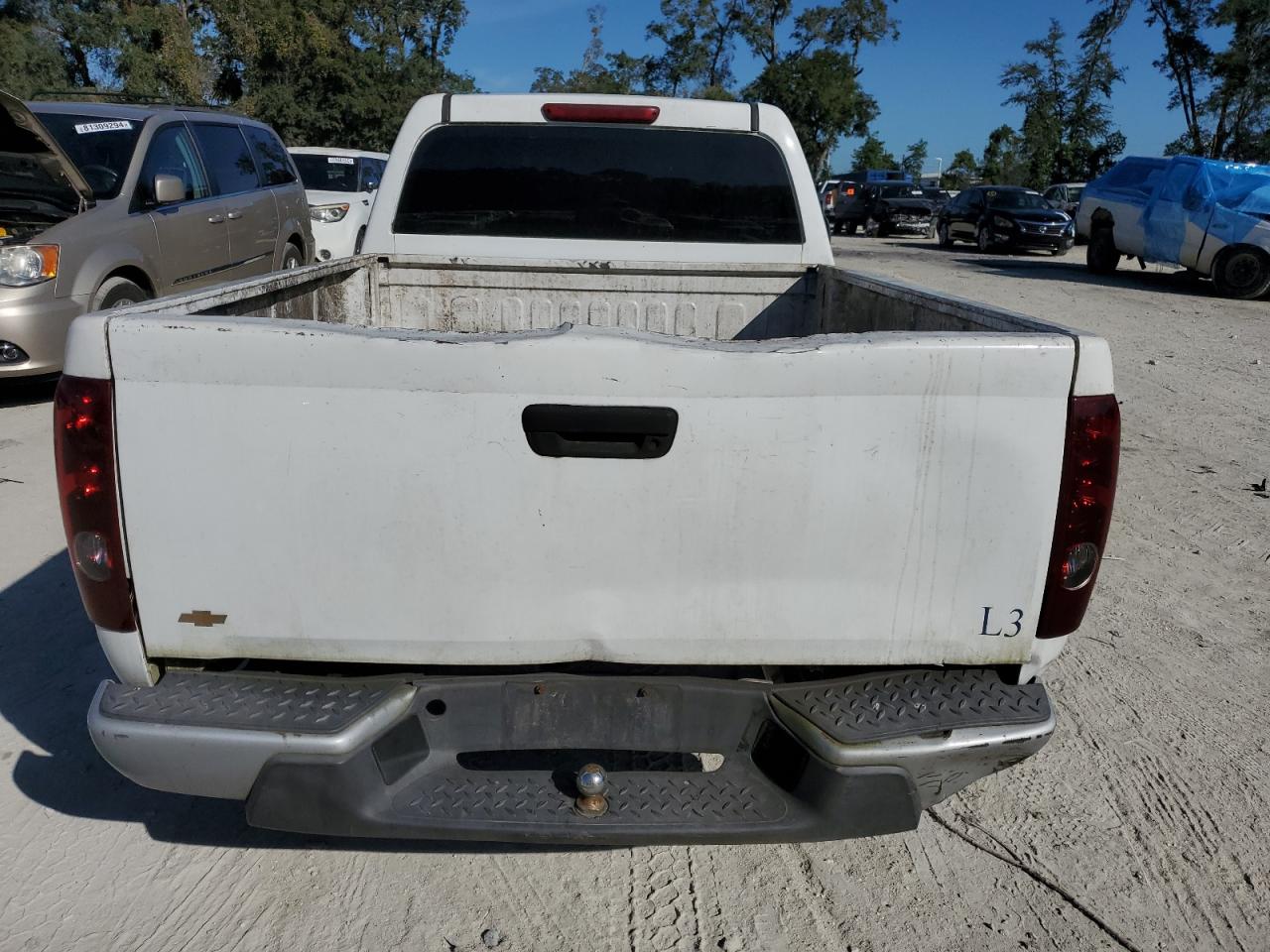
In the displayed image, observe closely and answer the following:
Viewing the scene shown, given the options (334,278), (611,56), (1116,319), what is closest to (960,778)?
(334,278)

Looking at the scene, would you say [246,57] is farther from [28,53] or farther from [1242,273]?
[1242,273]

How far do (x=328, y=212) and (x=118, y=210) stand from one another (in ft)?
17.8

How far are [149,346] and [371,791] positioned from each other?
1055 mm

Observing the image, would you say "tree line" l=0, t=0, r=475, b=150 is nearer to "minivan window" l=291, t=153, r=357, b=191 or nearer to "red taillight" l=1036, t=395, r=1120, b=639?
"minivan window" l=291, t=153, r=357, b=191

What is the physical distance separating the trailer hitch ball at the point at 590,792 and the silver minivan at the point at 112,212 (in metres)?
6.09

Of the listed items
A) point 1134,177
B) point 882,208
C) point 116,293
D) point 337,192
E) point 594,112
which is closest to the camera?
point 594,112

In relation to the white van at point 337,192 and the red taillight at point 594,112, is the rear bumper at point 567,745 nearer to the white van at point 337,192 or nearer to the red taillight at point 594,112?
the red taillight at point 594,112

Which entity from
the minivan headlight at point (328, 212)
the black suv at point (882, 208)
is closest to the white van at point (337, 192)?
the minivan headlight at point (328, 212)

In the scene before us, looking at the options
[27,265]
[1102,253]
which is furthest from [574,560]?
[1102,253]

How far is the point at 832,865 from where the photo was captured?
2809 millimetres

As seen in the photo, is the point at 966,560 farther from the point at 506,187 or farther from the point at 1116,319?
the point at 1116,319

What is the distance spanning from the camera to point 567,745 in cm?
227

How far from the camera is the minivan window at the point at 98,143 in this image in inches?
294

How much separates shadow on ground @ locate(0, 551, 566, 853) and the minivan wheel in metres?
3.35
